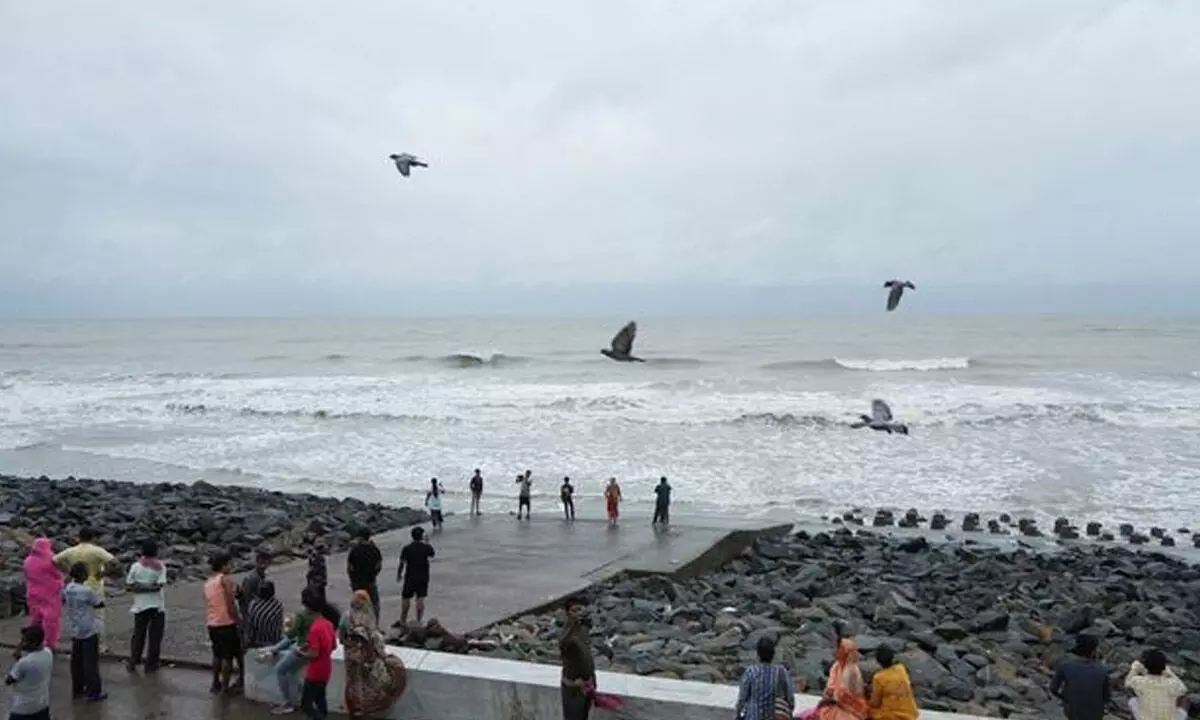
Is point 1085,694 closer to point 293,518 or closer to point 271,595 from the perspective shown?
point 271,595

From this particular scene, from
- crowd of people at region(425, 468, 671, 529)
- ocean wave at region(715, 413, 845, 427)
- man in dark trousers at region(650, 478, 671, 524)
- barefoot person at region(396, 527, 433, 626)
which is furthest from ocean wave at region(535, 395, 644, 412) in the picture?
barefoot person at region(396, 527, 433, 626)

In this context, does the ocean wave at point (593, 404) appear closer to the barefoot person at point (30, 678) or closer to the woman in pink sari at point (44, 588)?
the woman in pink sari at point (44, 588)

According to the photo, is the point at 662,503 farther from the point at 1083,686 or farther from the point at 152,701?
the point at 1083,686

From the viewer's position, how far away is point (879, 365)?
59781 millimetres

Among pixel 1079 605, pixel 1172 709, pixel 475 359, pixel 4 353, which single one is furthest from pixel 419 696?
pixel 4 353

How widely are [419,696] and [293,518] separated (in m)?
10.8

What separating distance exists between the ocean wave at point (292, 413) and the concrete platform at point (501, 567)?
20154 millimetres

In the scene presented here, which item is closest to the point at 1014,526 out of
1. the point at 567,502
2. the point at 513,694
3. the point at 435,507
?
the point at 567,502

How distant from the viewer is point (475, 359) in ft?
218

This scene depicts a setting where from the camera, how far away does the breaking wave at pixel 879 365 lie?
57.5 metres

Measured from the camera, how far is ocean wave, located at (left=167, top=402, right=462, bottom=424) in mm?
36438

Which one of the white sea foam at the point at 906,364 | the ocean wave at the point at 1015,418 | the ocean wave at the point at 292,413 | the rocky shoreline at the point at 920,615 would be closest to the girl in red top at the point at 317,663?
the rocky shoreline at the point at 920,615

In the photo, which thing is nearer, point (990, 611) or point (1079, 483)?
point (990, 611)

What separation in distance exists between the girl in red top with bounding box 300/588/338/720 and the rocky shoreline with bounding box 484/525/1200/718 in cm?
245
